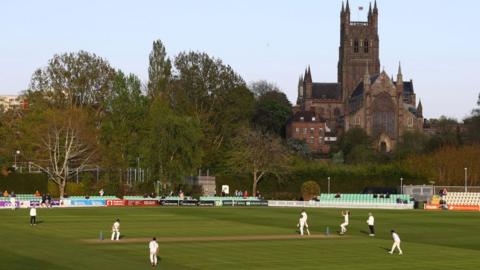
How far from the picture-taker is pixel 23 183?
10362 centimetres

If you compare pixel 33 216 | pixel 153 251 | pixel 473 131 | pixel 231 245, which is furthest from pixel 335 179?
pixel 153 251

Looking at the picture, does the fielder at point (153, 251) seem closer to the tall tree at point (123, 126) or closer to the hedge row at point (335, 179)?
the tall tree at point (123, 126)

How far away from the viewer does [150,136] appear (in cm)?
10044

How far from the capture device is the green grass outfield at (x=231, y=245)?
118 feet

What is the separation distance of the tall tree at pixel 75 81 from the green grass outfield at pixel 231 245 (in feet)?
148

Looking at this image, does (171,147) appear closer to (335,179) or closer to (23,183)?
(23,183)

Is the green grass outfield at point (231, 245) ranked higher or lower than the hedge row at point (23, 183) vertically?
lower

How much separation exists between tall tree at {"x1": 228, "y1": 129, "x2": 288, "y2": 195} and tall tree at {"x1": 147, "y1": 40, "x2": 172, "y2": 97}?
45.4 feet

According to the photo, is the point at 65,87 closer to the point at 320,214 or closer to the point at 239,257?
the point at 320,214

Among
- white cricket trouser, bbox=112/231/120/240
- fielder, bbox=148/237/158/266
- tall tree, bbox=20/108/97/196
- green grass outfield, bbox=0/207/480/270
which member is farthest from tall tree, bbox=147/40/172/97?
fielder, bbox=148/237/158/266

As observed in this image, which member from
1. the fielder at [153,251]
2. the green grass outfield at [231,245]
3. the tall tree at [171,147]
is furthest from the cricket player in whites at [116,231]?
the tall tree at [171,147]

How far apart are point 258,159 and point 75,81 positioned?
88.3 ft

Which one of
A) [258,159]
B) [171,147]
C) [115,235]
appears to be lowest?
[115,235]

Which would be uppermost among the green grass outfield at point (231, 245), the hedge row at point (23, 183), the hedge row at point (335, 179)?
the hedge row at point (335, 179)
